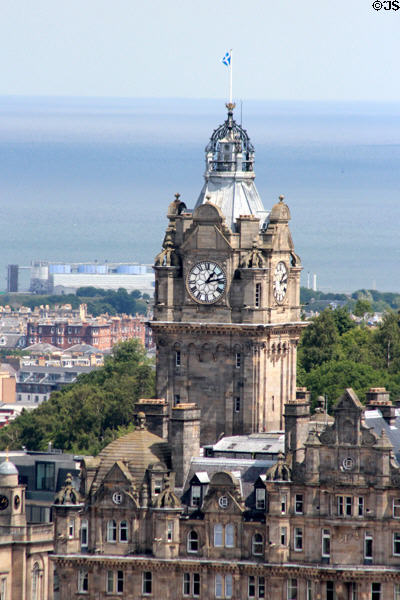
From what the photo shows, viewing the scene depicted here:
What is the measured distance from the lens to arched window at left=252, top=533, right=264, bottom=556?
117m

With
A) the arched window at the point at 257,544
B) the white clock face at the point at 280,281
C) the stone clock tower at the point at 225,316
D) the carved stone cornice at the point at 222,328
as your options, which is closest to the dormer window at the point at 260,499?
the arched window at the point at 257,544

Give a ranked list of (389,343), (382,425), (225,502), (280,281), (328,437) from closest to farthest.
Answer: (328,437), (225,502), (382,425), (280,281), (389,343)

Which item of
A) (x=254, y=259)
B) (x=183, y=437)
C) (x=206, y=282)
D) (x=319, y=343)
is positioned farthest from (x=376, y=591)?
(x=319, y=343)

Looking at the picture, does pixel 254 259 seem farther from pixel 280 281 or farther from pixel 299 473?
pixel 299 473

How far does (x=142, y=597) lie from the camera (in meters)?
118

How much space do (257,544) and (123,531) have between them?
19.5 feet

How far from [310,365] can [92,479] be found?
57.6 meters

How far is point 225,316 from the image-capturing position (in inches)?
5034

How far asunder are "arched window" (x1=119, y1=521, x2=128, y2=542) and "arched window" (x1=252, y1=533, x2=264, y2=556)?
5.62 metres

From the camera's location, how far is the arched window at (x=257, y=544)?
116688mm

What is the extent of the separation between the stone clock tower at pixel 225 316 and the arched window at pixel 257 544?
11.6 meters

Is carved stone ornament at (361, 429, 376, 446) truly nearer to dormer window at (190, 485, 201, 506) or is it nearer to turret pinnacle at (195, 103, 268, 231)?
dormer window at (190, 485, 201, 506)

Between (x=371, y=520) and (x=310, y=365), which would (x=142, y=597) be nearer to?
(x=371, y=520)

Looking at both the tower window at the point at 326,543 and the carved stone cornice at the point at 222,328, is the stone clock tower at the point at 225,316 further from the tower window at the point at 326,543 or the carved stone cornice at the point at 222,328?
the tower window at the point at 326,543
